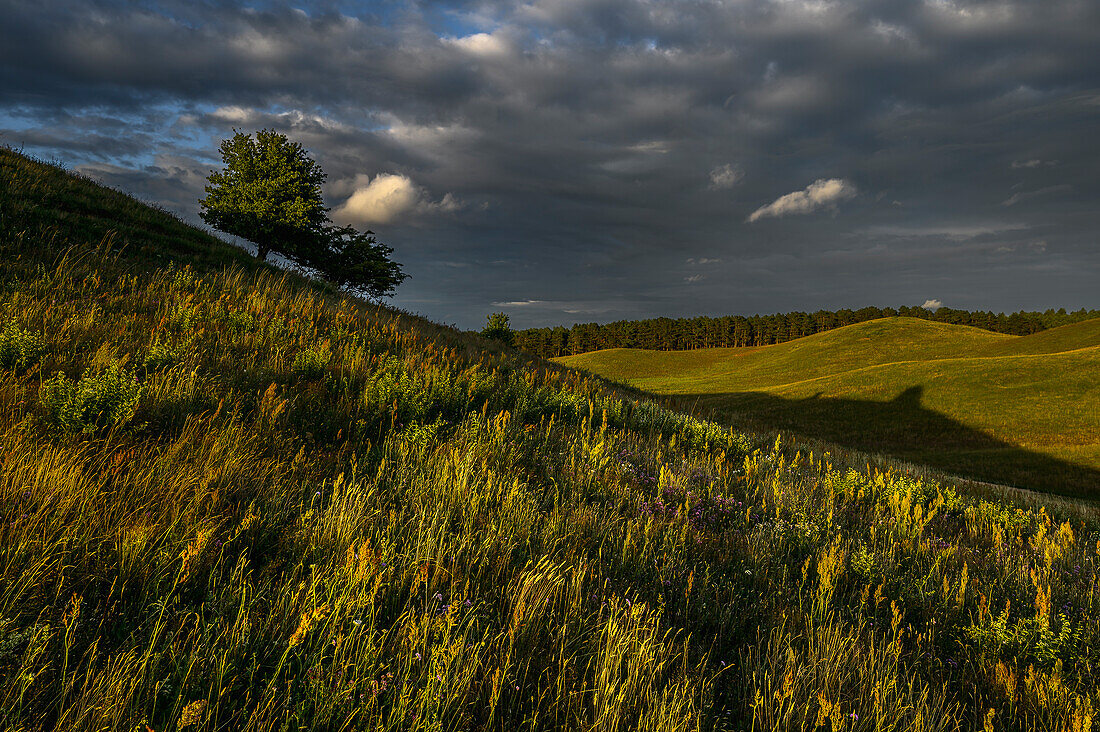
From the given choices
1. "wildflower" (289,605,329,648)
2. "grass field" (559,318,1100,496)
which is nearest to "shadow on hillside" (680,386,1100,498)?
"grass field" (559,318,1100,496)

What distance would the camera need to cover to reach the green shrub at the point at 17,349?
4023mm

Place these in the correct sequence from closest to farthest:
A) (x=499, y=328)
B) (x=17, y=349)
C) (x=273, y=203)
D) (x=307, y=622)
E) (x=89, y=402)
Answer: (x=307, y=622) < (x=89, y=402) < (x=17, y=349) < (x=273, y=203) < (x=499, y=328)

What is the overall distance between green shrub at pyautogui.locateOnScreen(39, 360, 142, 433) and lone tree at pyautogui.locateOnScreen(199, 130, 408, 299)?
31.8m

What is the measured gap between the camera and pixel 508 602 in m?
2.37

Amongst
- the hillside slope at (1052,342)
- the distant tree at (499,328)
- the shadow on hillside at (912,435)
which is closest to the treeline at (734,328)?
the hillside slope at (1052,342)

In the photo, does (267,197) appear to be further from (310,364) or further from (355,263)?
(310,364)

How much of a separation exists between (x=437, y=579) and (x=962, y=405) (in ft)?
148

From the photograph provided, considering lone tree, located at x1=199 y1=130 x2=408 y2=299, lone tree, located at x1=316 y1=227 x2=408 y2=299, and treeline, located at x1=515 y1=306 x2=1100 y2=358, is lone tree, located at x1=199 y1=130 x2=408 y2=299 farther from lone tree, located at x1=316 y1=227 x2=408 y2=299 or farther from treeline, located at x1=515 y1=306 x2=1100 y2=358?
treeline, located at x1=515 y1=306 x2=1100 y2=358

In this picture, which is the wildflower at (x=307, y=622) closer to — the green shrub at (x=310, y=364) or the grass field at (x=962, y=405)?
the green shrub at (x=310, y=364)

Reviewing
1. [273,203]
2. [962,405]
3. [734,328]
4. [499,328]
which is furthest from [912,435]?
[734,328]

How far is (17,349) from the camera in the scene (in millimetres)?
4102

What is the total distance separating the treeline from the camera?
12812cm

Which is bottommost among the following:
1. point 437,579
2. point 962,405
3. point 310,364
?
point 437,579

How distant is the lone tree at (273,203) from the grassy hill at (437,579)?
31.8 metres
